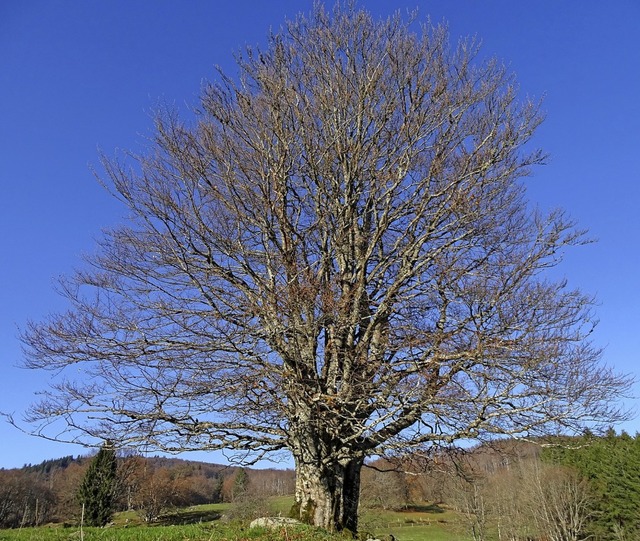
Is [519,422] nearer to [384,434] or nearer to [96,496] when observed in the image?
[384,434]

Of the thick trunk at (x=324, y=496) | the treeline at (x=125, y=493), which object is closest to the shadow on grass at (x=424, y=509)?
the treeline at (x=125, y=493)

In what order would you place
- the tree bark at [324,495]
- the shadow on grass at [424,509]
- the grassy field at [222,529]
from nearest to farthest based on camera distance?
the grassy field at [222,529]
the tree bark at [324,495]
the shadow on grass at [424,509]

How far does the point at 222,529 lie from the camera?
249 inches

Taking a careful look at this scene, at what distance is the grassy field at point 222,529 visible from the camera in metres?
5.50

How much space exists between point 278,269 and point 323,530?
3862 millimetres

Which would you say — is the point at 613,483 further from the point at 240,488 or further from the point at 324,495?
the point at 324,495

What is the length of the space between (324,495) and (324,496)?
14 mm

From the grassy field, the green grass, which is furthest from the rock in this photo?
the green grass

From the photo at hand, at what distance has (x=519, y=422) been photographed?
6645mm

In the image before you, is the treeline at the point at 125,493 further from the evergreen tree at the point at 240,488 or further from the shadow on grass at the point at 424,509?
the shadow on grass at the point at 424,509

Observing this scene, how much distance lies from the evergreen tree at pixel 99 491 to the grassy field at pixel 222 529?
2420 millimetres

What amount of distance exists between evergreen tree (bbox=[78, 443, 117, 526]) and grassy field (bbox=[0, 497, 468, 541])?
2420 mm

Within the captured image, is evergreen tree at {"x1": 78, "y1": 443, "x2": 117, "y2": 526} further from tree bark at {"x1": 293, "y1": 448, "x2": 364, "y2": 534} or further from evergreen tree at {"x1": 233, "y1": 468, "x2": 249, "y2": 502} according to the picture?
tree bark at {"x1": 293, "y1": 448, "x2": 364, "y2": 534}

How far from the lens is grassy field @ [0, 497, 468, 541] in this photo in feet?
18.0
